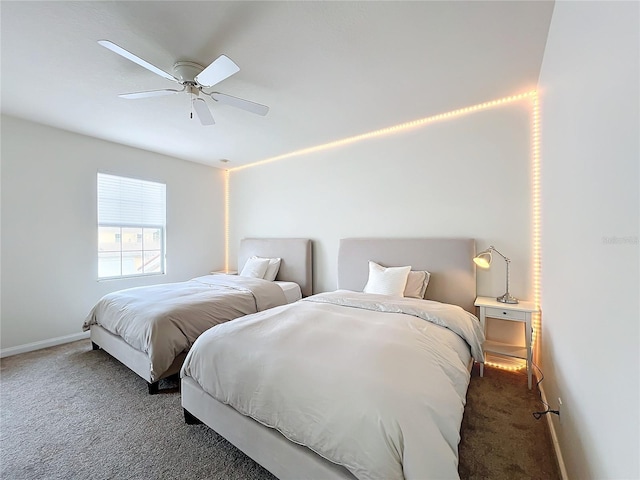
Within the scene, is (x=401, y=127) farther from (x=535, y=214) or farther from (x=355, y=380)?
(x=355, y=380)

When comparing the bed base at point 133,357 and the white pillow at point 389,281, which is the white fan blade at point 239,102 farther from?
the bed base at point 133,357

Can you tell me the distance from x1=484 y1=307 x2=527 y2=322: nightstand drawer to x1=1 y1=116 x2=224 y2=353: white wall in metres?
4.53

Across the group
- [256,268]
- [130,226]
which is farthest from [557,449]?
[130,226]

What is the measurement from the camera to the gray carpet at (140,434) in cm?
154

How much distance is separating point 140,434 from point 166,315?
0.83 m

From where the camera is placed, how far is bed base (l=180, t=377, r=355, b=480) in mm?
1207

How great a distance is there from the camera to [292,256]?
13.7ft

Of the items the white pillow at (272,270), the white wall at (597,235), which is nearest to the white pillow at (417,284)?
the white wall at (597,235)

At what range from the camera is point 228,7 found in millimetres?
1594

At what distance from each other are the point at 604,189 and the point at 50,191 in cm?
482

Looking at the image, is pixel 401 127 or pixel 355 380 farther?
pixel 401 127

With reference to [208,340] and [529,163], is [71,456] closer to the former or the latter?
[208,340]

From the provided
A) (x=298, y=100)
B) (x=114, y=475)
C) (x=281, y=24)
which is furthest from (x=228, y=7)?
(x=114, y=475)

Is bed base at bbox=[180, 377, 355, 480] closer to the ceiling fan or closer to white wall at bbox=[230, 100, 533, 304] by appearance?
the ceiling fan
